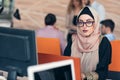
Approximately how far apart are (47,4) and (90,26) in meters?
3.69

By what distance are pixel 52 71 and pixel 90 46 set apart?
1323mm

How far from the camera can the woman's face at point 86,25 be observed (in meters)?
2.87

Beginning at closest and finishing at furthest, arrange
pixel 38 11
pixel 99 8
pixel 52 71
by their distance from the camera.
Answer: pixel 52 71
pixel 99 8
pixel 38 11

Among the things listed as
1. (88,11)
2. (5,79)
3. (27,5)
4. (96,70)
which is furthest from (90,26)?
(27,5)

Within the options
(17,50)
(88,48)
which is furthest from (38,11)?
(17,50)

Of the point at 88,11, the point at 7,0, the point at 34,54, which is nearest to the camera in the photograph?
the point at 34,54

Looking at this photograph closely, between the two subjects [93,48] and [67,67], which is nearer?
[67,67]

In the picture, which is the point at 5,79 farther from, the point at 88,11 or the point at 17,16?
the point at 17,16

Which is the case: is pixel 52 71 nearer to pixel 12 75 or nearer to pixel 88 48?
pixel 12 75

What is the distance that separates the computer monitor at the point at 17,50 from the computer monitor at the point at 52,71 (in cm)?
25

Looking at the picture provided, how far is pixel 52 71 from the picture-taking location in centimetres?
162

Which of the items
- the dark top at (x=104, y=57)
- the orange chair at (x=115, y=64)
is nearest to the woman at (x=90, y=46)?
the dark top at (x=104, y=57)

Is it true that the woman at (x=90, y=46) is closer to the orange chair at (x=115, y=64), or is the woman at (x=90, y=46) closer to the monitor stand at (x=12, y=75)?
the orange chair at (x=115, y=64)

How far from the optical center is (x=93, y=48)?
289 centimetres
